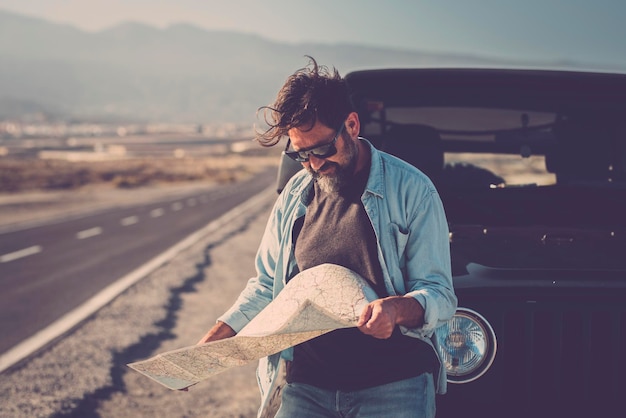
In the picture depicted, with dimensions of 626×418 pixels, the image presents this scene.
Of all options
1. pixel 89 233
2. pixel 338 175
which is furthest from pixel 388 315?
pixel 89 233

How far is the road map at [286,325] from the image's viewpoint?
1944mm

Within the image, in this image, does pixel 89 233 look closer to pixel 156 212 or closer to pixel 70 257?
pixel 70 257

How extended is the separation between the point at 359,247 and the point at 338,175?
10.1 inches

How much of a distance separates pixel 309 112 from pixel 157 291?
7.21 m

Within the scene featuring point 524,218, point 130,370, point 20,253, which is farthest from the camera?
point 20,253

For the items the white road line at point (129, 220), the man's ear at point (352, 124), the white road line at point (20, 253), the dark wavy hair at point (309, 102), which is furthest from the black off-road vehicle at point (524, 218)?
the white road line at point (129, 220)

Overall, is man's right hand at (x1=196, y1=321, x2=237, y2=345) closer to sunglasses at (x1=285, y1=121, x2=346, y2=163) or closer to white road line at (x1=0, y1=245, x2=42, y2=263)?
sunglasses at (x1=285, y1=121, x2=346, y2=163)

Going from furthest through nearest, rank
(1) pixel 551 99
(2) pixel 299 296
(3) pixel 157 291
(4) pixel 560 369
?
(3) pixel 157 291, (1) pixel 551 99, (4) pixel 560 369, (2) pixel 299 296

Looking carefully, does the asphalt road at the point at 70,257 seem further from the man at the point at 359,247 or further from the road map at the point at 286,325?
the man at the point at 359,247

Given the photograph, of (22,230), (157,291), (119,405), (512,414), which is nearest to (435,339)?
(512,414)

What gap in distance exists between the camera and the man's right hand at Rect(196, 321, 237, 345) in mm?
2340

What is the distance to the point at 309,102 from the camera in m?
2.09

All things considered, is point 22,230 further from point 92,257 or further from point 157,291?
point 157,291

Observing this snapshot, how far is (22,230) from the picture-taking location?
18.5 m
